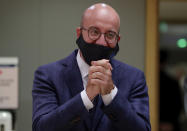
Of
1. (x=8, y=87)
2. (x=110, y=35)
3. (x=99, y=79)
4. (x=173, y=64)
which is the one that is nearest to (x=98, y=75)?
(x=99, y=79)

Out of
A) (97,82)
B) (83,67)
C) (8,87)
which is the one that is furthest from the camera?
(8,87)

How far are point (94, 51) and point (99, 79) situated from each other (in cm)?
11

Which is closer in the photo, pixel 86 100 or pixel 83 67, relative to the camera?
pixel 86 100

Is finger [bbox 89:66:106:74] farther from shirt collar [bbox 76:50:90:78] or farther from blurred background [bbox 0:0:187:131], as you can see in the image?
blurred background [bbox 0:0:187:131]

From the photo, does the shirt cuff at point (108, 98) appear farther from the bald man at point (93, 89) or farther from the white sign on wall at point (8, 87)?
the white sign on wall at point (8, 87)

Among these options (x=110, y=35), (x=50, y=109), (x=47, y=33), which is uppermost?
(x=47, y=33)

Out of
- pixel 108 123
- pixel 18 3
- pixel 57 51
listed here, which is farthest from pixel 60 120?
pixel 18 3

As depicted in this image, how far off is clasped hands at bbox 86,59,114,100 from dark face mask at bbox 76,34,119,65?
0.06 m

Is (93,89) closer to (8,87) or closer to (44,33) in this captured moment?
(8,87)

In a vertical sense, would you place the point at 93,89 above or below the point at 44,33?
below

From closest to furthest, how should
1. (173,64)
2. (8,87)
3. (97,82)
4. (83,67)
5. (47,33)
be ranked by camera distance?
(97,82), (83,67), (8,87), (47,33), (173,64)

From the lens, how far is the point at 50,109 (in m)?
1.12

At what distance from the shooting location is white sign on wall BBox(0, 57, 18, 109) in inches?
99.0

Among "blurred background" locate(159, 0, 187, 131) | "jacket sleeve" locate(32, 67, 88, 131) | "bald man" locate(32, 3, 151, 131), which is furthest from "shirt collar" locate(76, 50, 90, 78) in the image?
"blurred background" locate(159, 0, 187, 131)
